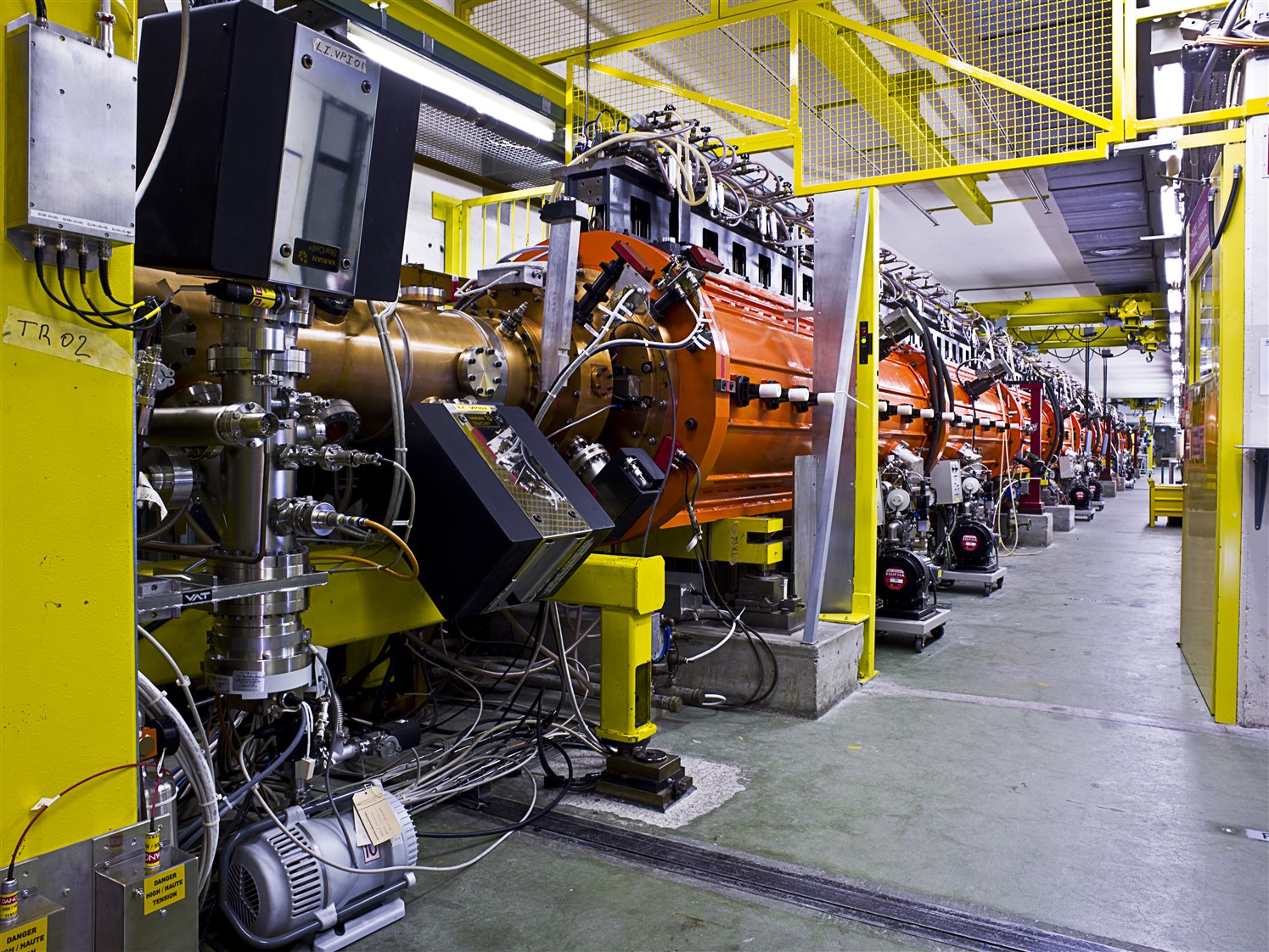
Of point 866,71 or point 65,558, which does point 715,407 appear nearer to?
point 866,71

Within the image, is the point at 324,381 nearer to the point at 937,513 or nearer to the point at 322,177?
the point at 322,177

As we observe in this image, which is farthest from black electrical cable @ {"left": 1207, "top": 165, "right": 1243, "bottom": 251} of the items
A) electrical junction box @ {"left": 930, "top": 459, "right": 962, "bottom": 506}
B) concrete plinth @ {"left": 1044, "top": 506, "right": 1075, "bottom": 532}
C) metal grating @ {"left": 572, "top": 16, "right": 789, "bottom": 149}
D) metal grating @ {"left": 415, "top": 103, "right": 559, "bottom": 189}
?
concrete plinth @ {"left": 1044, "top": 506, "right": 1075, "bottom": 532}

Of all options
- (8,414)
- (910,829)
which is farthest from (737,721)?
(8,414)

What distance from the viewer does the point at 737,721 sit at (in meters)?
3.42

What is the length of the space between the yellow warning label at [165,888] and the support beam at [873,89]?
3.36 metres

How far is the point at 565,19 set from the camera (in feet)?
14.2

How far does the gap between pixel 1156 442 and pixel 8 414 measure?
16337mm

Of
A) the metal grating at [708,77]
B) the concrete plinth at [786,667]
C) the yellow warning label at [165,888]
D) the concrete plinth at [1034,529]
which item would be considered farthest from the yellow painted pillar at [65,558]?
the concrete plinth at [1034,529]

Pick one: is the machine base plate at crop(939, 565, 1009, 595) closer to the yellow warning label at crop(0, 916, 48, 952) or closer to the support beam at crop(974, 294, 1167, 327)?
the yellow warning label at crop(0, 916, 48, 952)

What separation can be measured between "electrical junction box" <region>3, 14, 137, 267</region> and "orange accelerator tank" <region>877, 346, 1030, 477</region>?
4556 millimetres

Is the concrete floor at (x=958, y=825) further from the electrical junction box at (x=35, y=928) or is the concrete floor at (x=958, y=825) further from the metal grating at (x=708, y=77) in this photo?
the metal grating at (x=708, y=77)

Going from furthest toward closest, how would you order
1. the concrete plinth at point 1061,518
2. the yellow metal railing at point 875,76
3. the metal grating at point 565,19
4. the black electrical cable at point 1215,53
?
1. the concrete plinth at point 1061,518
2. the metal grating at point 565,19
3. the yellow metal railing at point 875,76
4. the black electrical cable at point 1215,53

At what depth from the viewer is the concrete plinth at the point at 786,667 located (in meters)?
3.48

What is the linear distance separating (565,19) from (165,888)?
3999 mm
